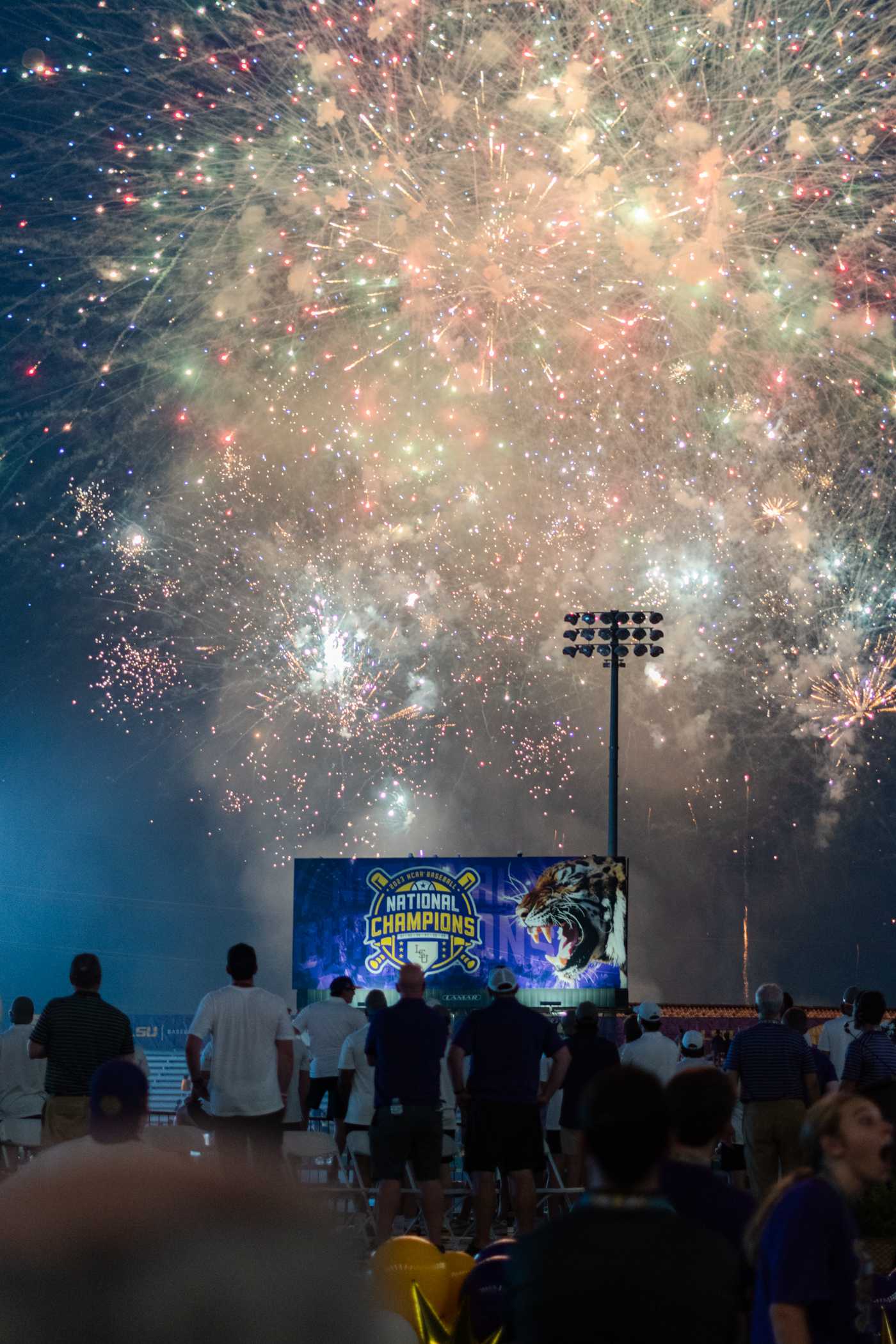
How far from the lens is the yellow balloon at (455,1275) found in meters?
5.79

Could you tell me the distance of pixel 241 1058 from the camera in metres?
8.59

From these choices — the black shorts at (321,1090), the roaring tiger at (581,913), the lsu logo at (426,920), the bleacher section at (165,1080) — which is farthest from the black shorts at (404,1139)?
the lsu logo at (426,920)

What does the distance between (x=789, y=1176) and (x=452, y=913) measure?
73.2 feet

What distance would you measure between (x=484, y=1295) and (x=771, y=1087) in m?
4.52

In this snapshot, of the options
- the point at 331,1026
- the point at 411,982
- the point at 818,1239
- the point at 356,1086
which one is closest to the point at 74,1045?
the point at 411,982

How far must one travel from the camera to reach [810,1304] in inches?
140

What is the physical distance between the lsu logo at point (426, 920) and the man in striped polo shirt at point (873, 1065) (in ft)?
54.2

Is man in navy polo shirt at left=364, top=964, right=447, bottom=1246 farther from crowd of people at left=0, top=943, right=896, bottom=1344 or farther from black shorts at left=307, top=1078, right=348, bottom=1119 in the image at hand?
black shorts at left=307, top=1078, right=348, bottom=1119

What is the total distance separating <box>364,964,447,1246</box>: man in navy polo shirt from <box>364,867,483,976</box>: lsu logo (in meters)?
16.4

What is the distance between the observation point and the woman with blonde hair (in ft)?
11.6

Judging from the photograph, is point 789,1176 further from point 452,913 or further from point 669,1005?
point 669,1005

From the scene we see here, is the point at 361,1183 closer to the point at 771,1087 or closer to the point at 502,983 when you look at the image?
the point at 502,983

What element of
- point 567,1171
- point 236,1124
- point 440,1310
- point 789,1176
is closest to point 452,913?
point 567,1171

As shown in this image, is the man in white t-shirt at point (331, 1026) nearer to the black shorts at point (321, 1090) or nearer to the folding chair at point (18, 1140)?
the black shorts at point (321, 1090)
